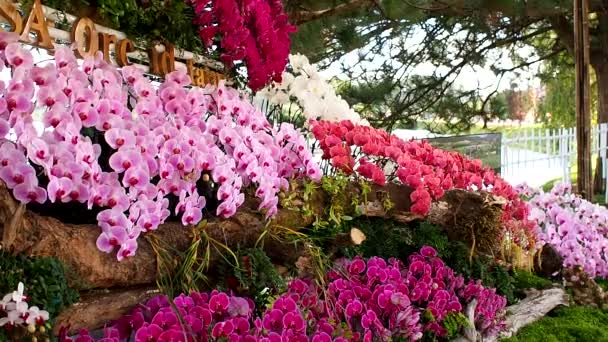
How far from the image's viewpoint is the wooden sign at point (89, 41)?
5.91 feet

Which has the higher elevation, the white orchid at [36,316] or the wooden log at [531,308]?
the white orchid at [36,316]

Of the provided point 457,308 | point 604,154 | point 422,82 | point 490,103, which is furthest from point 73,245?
point 604,154

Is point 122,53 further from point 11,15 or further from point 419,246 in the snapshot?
point 419,246

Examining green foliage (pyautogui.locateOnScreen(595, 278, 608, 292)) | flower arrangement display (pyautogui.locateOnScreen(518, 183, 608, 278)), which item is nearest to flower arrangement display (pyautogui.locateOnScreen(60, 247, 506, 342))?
flower arrangement display (pyautogui.locateOnScreen(518, 183, 608, 278))

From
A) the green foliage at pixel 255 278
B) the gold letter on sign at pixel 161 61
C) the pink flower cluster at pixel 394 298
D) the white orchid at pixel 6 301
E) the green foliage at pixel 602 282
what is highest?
the gold letter on sign at pixel 161 61

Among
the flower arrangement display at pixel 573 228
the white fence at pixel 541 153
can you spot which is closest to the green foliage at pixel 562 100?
the white fence at pixel 541 153

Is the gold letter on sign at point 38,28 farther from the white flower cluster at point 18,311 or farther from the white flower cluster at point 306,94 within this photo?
the white flower cluster at point 306,94

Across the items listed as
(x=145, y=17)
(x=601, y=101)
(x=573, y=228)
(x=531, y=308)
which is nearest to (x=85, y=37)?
(x=145, y=17)

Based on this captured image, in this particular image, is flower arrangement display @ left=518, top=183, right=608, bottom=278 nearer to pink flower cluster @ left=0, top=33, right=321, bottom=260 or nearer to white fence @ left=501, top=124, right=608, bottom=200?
pink flower cluster @ left=0, top=33, right=321, bottom=260

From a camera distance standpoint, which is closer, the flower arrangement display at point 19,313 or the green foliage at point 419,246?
the flower arrangement display at point 19,313

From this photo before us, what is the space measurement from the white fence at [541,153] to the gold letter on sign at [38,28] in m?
8.62

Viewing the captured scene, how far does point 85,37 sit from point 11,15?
0.30m

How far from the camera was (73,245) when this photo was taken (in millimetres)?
1671

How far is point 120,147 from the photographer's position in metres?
1.80
